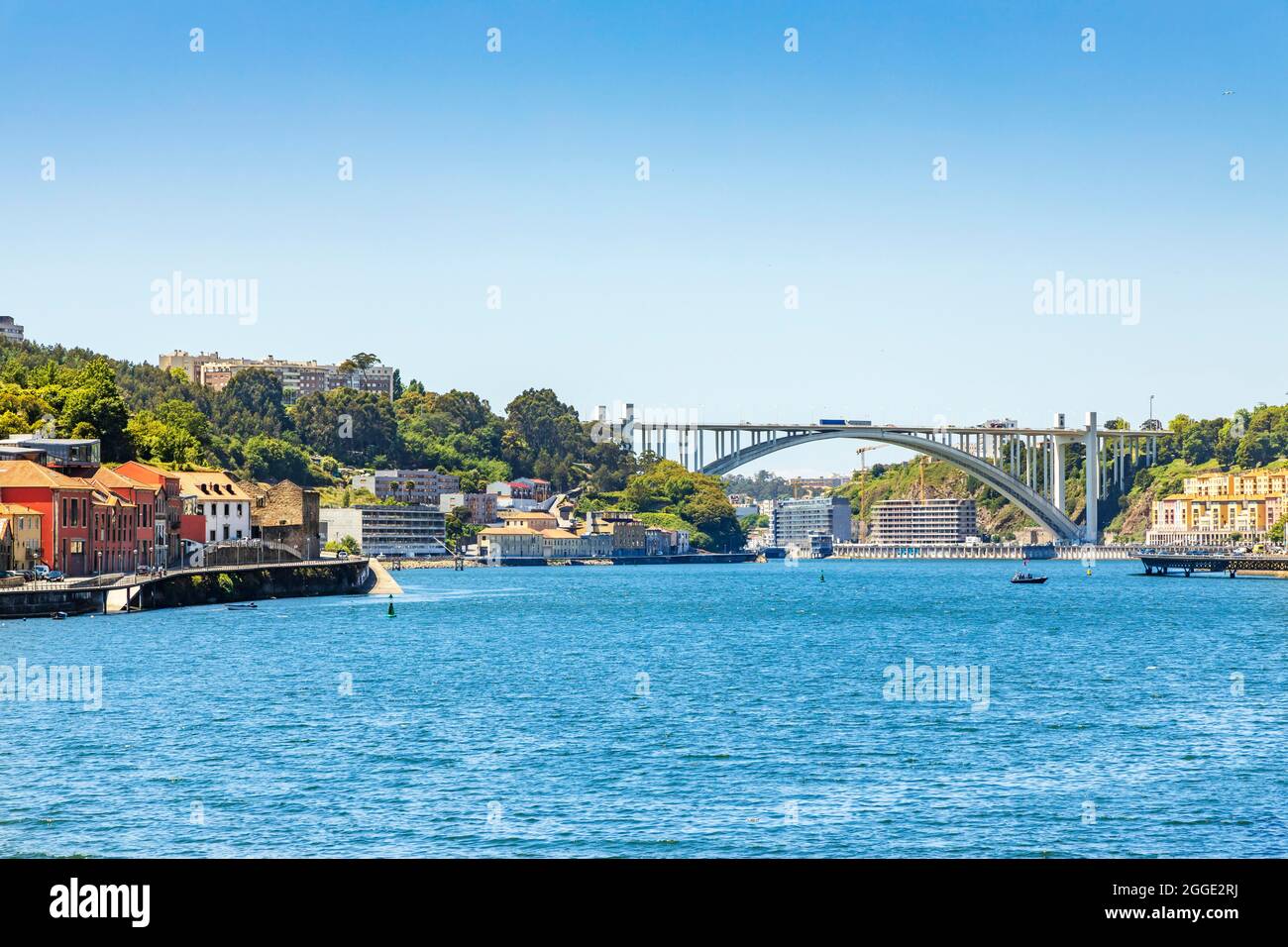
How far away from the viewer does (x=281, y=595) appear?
71.6m

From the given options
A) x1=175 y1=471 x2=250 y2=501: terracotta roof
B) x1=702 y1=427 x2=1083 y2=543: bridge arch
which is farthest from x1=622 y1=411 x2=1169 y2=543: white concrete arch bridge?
x1=175 y1=471 x2=250 y2=501: terracotta roof

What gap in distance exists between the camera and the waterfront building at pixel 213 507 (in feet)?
250

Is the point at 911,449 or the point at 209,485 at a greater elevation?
the point at 911,449

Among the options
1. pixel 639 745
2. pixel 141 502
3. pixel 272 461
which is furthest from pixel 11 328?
pixel 639 745

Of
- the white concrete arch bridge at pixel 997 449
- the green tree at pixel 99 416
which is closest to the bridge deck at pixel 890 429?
the white concrete arch bridge at pixel 997 449

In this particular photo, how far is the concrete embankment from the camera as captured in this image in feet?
165

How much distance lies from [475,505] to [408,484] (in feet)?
29.3

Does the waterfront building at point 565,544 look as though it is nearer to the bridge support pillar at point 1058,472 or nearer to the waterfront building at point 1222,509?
the bridge support pillar at point 1058,472

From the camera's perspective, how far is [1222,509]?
160000 millimetres

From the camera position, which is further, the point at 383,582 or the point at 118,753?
the point at 383,582

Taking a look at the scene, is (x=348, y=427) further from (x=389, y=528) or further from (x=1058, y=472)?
(x=1058, y=472)
